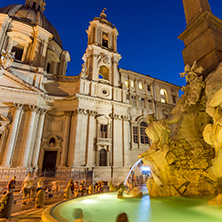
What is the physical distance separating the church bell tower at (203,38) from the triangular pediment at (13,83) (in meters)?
17.7

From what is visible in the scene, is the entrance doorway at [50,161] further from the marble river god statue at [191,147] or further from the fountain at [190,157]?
the marble river god statue at [191,147]

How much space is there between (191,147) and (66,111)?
17530 millimetres

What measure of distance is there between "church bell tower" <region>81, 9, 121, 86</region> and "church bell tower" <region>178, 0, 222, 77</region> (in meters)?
16.6

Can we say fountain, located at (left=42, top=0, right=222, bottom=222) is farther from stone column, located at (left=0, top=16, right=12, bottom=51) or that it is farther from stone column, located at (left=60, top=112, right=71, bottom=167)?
stone column, located at (left=0, top=16, right=12, bottom=51)

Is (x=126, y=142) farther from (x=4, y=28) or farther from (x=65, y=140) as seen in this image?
(x=4, y=28)

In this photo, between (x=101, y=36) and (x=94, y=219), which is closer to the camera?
(x=94, y=219)

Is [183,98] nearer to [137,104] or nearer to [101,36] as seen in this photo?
[137,104]

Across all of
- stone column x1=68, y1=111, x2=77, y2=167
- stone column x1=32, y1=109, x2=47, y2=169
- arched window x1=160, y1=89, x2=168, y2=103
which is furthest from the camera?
arched window x1=160, y1=89, x2=168, y2=103

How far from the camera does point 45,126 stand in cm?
1994

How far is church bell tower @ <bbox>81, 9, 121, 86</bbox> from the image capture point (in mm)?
23625

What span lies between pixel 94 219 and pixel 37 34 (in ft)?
93.1

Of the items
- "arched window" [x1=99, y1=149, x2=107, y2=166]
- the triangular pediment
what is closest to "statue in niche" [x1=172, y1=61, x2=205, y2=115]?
"arched window" [x1=99, y1=149, x2=107, y2=166]

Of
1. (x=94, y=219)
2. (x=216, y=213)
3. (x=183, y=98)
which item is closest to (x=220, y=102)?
(x=183, y=98)

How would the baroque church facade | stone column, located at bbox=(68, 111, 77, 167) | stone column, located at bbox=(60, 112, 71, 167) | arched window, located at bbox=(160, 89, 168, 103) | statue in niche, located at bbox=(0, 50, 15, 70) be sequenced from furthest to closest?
arched window, located at bbox=(160, 89, 168, 103), statue in niche, located at bbox=(0, 50, 15, 70), stone column, located at bbox=(60, 112, 71, 167), stone column, located at bbox=(68, 111, 77, 167), the baroque church facade
